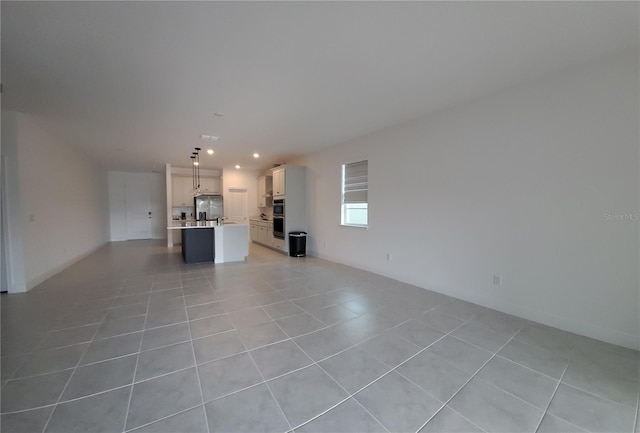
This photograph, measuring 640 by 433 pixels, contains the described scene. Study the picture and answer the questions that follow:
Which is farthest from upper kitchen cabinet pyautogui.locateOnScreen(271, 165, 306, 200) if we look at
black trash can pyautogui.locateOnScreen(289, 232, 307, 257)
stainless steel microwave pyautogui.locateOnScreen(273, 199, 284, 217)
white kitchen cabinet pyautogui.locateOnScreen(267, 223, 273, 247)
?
white kitchen cabinet pyautogui.locateOnScreen(267, 223, 273, 247)

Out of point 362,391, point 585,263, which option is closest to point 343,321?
point 362,391

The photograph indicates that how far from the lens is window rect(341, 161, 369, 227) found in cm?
516

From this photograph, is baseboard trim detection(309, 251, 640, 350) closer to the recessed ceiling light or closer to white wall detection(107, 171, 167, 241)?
the recessed ceiling light

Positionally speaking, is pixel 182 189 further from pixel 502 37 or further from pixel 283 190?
pixel 502 37

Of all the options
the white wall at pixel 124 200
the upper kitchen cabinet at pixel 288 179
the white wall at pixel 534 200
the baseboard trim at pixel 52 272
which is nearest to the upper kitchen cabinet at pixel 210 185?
the white wall at pixel 124 200

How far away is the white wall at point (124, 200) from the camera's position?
9.27 m

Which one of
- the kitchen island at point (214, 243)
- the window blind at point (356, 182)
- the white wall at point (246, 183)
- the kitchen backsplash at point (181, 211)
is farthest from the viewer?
the kitchen backsplash at point (181, 211)

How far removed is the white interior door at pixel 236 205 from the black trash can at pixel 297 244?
3472mm

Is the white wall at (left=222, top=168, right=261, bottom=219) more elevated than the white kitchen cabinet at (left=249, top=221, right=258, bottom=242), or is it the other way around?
the white wall at (left=222, top=168, right=261, bottom=219)

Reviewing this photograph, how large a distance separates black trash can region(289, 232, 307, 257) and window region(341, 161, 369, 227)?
57.3 inches

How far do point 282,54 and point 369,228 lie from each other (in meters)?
3.47

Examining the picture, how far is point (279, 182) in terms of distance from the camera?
23.1 ft

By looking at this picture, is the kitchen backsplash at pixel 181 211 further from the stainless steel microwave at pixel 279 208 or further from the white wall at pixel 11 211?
the white wall at pixel 11 211

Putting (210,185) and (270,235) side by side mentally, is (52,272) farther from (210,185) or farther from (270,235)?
(210,185)
